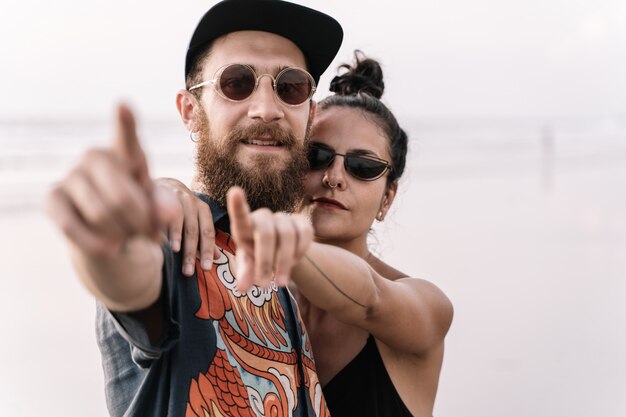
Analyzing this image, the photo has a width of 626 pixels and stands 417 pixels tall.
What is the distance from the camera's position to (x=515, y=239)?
7.66 meters

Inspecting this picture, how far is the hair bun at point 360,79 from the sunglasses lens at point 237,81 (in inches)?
30.1

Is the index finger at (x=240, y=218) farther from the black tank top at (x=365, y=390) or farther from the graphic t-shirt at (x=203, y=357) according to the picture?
the black tank top at (x=365, y=390)

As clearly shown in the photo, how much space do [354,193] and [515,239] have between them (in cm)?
539

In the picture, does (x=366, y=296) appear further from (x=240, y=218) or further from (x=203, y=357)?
(x=240, y=218)

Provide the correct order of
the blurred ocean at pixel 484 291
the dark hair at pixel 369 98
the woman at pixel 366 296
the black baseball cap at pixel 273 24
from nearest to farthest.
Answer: the black baseball cap at pixel 273 24 → the woman at pixel 366 296 → the dark hair at pixel 369 98 → the blurred ocean at pixel 484 291

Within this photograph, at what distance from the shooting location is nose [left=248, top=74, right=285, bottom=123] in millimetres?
2223

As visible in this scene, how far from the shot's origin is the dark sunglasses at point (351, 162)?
2.61 meters

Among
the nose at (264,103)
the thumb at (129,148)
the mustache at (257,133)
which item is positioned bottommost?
the thumb at (129,148)

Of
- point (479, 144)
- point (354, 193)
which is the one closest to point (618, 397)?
point (354, 193)

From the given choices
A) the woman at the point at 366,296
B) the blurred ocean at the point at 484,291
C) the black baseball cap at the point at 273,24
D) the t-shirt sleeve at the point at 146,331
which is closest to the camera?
the t-shirt sleeve at the point at 146,331

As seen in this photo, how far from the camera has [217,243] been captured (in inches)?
78.1

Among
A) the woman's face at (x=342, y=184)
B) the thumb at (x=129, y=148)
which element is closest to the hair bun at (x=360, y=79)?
the woman's face at (x=342, y=184)

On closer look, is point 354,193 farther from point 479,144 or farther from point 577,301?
point 479,144

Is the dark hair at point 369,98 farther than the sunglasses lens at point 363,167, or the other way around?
the dark hair at point 369,98
